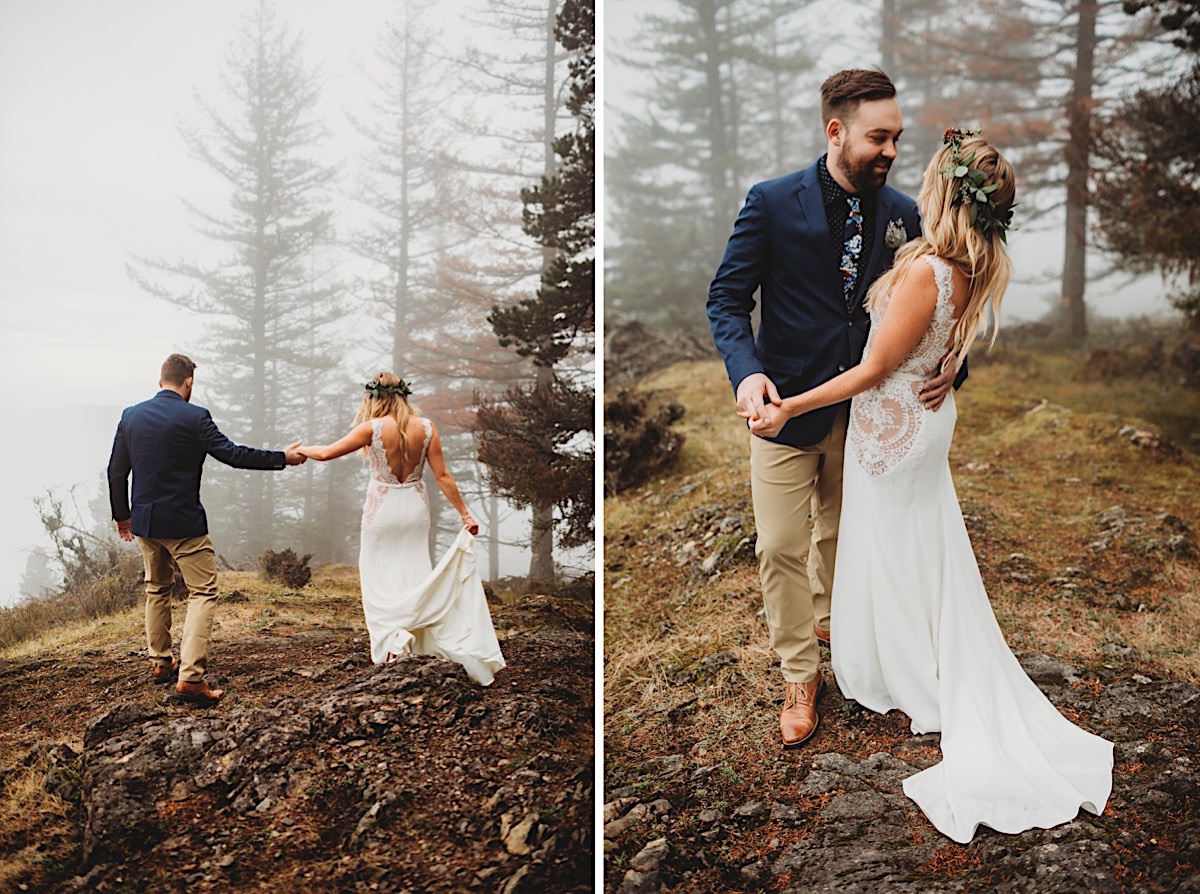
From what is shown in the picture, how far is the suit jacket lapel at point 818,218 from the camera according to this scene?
293 centimetres

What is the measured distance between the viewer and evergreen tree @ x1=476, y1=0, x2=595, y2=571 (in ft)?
12.2

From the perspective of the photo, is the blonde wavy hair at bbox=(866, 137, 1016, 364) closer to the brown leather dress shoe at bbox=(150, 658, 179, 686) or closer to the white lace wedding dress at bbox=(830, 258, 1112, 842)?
the white lace wedding dress at bbox=(830, 258, 1112, 842)

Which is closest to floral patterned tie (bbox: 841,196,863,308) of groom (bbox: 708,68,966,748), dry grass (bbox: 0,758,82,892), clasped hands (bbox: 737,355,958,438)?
groom (bbox: 708,68,966,748)

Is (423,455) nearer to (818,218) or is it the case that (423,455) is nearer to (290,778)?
(290,778)

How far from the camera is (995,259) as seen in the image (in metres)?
2.80

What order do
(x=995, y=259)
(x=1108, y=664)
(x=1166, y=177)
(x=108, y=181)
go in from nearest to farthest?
(x=995, y=259)
(x=108, y=181)
(x=1108, y=664)
(x=1166, y=177)

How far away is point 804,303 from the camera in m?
3.00

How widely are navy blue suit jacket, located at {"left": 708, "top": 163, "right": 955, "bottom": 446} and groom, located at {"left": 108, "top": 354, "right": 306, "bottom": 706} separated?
188 cm

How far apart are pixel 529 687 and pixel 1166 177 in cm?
545

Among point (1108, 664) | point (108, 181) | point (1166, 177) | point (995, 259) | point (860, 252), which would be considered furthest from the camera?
point (1166, 177)

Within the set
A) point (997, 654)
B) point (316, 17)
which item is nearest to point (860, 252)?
point (997, 654)

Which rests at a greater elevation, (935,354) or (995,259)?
(995,259)

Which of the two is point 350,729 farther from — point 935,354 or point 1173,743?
point 1173,743

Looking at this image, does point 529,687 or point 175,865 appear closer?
point 175,865
